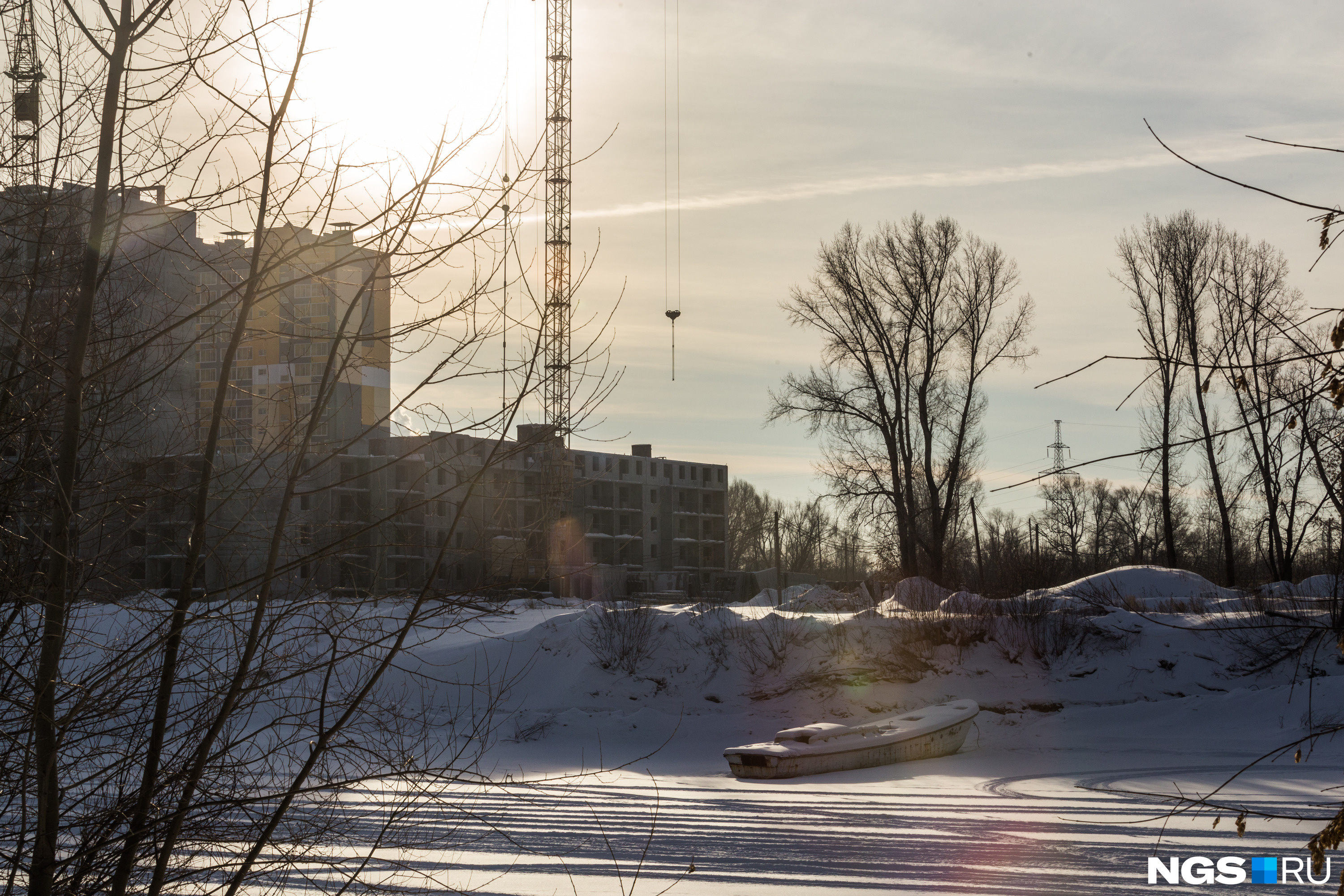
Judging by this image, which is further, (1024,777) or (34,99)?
(1024,777)

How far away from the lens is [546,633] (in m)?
27.3

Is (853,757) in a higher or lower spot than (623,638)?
lower

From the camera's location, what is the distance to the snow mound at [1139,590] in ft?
88.9

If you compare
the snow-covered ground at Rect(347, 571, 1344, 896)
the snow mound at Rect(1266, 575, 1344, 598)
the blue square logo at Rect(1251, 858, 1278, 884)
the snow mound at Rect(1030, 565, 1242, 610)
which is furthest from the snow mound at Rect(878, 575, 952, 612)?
the blue square logo at Rect(1251, 858, 1278, 884)

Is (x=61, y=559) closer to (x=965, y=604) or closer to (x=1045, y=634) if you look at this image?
(x=1045, y=634)

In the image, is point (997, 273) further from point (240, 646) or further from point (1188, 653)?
point (240, 646)

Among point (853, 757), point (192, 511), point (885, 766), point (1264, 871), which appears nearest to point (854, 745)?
point (853, 757)

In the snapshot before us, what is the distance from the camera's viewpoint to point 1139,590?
1227 inches

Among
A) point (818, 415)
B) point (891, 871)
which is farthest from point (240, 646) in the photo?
point (818, 415)

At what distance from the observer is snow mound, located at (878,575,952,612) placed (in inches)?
1045

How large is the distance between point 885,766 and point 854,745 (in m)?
0.80

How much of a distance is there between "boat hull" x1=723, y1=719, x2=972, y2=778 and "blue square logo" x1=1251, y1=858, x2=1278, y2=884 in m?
8.80

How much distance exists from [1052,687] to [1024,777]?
8.04 metres

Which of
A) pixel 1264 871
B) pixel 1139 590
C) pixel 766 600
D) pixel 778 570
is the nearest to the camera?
pixel 1264 871
